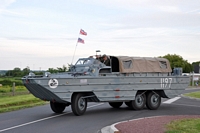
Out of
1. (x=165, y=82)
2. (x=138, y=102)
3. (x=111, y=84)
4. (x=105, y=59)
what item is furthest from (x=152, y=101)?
(x=105, y=59)

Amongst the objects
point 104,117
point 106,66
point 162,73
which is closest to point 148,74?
point 162,73

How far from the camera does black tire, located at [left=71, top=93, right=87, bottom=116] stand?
1538 centimetres

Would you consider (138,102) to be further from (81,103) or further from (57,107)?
(57,107)

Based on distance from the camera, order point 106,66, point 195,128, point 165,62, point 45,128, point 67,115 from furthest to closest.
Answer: point 165,62 < point 106,66 < point 67,115 < point 45,128 < point 195,128

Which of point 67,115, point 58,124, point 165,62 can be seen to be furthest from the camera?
point 165,62

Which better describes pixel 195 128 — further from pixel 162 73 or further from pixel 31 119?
pixel 162 73

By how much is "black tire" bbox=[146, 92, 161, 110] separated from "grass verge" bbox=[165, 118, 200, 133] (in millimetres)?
5843

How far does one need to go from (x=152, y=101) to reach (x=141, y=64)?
6.24 feet

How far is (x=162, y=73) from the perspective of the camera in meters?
19.2

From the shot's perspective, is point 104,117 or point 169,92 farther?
point 169,92

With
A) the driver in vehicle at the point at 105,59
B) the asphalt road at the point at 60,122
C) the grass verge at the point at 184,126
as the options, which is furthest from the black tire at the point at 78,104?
the grass verge at the point at 184,126

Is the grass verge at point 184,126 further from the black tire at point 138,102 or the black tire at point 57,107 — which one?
the black tire at point 57,107

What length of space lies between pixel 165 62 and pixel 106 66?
407 centimetres

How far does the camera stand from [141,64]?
18.4 metres
